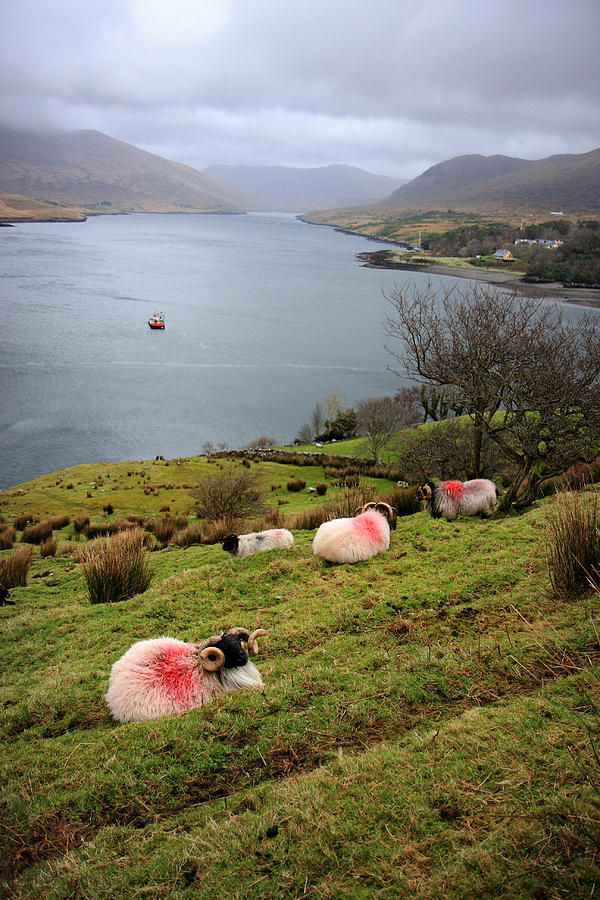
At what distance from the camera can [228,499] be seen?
623 inches

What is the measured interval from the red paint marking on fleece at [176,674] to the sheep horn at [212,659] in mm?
186

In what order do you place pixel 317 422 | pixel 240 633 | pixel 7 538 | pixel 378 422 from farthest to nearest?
pixel 317 422 → pixel 378 422 → pixel 7 538 → pixel 240 633

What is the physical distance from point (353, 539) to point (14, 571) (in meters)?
5.64

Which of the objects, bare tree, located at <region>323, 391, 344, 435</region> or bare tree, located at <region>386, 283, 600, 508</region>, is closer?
bare tree, located at <region>386, 283, 600, 508</region>

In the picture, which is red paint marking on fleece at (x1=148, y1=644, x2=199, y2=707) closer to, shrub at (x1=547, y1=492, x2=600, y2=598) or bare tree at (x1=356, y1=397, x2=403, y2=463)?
shrub at (x1=547, y1=492, x2=600, y2=598)

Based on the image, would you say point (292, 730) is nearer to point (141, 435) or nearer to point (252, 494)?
point (252, 494)

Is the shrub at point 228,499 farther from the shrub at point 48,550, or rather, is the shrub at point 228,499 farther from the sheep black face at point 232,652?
the sheep black face at point 232,652

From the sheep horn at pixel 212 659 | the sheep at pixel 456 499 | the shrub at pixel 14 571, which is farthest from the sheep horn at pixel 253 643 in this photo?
the shrub at pixel 14 571

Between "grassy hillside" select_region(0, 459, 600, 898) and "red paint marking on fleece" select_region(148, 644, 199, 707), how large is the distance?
36 cm

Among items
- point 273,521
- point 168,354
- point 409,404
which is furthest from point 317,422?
point 273,521

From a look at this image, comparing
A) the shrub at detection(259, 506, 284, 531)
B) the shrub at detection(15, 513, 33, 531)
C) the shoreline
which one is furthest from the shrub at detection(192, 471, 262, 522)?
the shoreline

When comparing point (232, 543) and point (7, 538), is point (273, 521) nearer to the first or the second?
point (232, 543)

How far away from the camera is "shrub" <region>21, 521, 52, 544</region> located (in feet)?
46.1

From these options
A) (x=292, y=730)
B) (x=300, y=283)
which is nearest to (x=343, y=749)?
(x=292, y=730)
